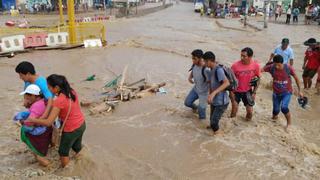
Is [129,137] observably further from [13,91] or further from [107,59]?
[107,59]

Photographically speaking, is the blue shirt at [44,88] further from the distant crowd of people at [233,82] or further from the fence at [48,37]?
the fence at [48,37]

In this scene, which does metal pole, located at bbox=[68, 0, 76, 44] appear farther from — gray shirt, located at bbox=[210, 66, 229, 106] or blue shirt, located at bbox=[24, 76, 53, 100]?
blue shirt, located at bbox=[24, 76, 53, 100]

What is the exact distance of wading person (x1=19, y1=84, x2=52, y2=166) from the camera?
5.28 metres

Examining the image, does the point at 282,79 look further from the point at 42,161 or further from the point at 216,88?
the point at 42,161

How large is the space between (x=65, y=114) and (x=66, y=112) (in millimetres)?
32

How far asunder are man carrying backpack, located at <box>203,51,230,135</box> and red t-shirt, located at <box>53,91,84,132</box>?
7.81 ft

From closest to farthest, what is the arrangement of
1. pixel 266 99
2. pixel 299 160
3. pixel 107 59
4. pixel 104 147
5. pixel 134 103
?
pixel 299 160 < pixel 104 147 < pixel 134 103 < pixel 266 99 < pixel 107 59

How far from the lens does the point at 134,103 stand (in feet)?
31.5

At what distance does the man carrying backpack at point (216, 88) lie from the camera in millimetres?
6727

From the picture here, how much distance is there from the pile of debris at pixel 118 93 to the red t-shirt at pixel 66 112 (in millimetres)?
3376

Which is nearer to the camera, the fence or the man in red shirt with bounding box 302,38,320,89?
the man in red shirt with bounding box 302,38,320,89

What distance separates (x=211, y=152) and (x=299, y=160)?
142 centimetres

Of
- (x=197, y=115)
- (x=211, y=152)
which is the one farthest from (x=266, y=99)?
(x=211, y=152)

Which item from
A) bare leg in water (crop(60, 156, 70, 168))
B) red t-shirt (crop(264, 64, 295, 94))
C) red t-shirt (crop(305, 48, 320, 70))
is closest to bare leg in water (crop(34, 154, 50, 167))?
bare leg in water (crop(60, 156, 70, 168))
